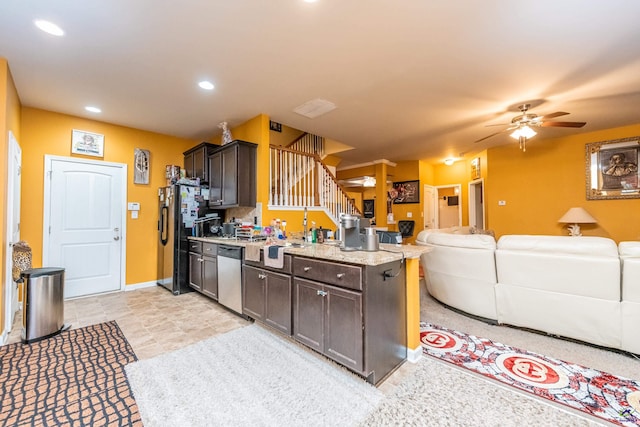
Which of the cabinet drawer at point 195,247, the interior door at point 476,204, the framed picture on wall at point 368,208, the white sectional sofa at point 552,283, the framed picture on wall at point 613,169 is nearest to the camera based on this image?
the white sectional sofa at point 552,283

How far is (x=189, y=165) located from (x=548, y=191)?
7.20 metres

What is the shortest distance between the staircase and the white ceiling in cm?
67

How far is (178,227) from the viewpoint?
4.15 m

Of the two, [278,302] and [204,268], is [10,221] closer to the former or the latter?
[204,268]

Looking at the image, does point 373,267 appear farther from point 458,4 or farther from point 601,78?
point 601,78

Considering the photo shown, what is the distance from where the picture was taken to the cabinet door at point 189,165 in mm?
4840

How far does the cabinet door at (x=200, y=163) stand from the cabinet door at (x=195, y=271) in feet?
4.37

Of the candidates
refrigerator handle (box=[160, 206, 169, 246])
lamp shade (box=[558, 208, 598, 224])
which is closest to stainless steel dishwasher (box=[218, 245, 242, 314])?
refrigerator handle (box=[160, 206, 169, 246])

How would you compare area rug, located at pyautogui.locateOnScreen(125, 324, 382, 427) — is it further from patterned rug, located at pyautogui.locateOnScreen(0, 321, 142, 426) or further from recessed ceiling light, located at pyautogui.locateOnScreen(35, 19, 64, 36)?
recessed ceiling light, located at pyautogui.locateOnScreen(35, 19, 64, 36)

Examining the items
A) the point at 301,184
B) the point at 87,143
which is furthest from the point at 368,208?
the point at 87,143

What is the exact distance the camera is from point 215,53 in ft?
8.34

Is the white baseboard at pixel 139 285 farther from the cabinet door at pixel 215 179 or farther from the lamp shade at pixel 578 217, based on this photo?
the lamp shade at pixel 578 217

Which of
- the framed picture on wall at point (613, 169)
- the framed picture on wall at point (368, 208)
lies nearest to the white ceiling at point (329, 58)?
the framed picture on wall at point (613, 169)

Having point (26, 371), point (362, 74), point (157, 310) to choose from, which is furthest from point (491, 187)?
point (26, 371)
